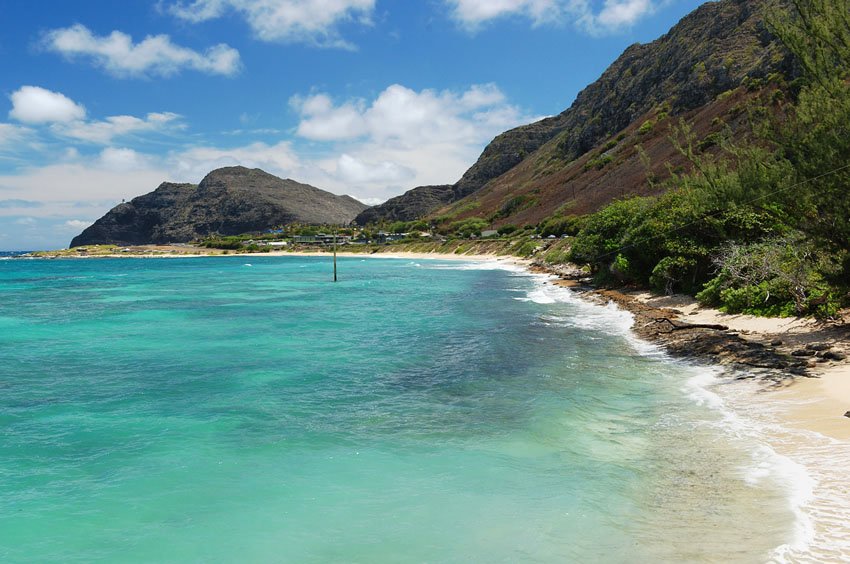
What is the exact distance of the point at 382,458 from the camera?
10414 mm

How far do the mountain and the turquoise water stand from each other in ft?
231

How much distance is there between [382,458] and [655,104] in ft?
486

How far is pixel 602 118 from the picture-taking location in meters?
164

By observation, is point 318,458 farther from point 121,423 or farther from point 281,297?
point 281,297

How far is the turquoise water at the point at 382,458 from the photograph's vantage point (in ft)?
24.5

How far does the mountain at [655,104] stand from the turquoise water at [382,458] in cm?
7051

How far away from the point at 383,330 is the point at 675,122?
4250 inches

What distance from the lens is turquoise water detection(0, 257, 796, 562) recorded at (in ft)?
24.5

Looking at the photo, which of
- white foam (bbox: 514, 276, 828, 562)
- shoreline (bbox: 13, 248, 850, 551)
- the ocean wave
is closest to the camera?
the ocean wave

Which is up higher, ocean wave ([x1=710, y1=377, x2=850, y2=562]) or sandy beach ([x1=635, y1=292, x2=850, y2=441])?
sandy beach ([x1=635, y1=292, x2=850, y2=441])

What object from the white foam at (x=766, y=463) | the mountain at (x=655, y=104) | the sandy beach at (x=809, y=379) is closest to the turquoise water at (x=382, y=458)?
the white foam at (x=766, y=463)

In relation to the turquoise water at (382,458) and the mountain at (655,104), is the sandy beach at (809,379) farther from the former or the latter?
the mountain at (655,104)

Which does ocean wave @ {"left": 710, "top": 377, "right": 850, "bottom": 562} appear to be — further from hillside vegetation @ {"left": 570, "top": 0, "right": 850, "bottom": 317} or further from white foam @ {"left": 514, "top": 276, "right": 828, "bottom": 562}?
hillside vegetation @ {"left": 570, "top": 0, "right": 850, "bottom": 317}

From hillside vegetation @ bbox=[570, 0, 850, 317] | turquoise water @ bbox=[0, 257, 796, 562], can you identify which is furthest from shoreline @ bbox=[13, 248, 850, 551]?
hillside vegetation @ bbox=[570, 0, 850, 317]
